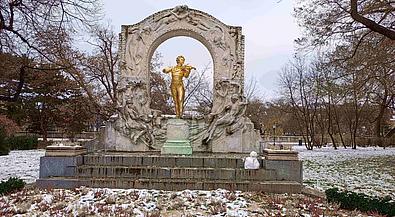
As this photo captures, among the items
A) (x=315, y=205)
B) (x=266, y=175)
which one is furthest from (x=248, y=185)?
(x=315, y=205)

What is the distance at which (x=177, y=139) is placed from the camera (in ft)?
44.6

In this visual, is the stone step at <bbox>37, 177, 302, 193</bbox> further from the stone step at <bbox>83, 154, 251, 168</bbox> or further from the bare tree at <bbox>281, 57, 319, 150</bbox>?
the bare tree at <bbox>281, 57, 319, 150</bbox>

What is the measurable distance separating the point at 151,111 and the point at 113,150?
2.01 meters

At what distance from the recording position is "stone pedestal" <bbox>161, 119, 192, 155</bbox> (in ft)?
43.1

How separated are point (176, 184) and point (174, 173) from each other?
2.09 ft

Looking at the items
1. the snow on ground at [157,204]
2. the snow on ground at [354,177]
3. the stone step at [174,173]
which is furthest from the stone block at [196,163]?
the snow on ground at [354,177]

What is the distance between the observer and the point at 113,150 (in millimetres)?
14805

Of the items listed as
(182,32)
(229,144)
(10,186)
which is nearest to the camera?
(10,186)

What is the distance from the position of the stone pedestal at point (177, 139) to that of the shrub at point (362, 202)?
5.62 m

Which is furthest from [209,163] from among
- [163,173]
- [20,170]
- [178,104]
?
[20,170]

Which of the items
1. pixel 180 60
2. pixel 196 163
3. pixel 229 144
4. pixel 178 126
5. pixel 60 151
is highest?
pixel 180 60

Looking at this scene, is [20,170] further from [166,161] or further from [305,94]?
[305,94]

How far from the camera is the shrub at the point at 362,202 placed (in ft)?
23.5

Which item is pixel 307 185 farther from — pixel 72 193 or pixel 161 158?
pixel 72 193
